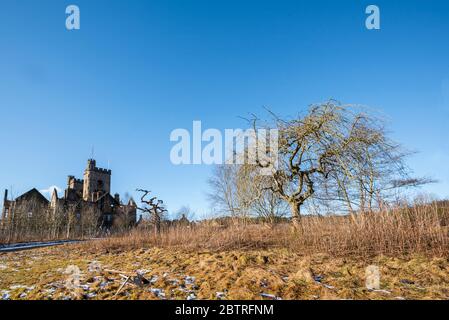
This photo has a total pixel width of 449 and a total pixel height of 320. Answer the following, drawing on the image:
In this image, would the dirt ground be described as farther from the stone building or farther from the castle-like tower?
the castle-like tower

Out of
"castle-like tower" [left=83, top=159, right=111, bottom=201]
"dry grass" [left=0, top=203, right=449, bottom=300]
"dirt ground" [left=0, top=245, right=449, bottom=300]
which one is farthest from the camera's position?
"castle-like tower" [left=83, top=159, right=111, bottom=201]

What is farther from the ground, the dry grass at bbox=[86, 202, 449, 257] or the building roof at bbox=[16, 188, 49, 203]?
the building roof at bbox=[16, 188, 49, 203]

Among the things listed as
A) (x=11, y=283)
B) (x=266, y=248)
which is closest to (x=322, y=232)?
(x=266, y=248)

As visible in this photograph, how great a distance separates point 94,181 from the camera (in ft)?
141

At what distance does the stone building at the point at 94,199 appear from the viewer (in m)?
36.1

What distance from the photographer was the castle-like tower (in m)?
41.2

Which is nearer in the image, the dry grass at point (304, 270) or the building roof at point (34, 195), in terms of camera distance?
the dry grass at point (304, 270)

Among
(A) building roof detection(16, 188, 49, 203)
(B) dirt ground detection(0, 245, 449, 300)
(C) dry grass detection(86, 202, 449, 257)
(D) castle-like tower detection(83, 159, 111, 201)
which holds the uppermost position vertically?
(D) castle-like tower detection(83, 159, 111, 201)

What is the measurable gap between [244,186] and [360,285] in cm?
518

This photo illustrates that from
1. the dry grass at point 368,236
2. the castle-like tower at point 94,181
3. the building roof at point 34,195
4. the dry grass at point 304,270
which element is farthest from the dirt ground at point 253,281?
the castle-like tower at point 94,181

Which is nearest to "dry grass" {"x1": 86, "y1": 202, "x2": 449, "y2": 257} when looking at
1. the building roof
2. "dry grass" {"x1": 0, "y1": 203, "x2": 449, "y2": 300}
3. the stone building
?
"dry grass" {"x1": 0, "y1": 203, "x2": 449, "y2": 300}

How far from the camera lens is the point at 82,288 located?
4.36 m

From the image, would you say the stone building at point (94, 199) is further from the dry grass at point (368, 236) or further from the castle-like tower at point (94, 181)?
the dry grass at point (368, 236)

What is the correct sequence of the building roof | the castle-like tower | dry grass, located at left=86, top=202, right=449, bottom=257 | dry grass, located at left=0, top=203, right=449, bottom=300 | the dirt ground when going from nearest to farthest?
the dirt ground, dry grass, located at left=0, top=203, right=449, bottom=300, dry grass, located at left=86, top=202, right=449, bottom=257, the building roof, the castle-like tower
